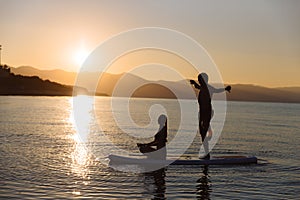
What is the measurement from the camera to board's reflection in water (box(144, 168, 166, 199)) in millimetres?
15335

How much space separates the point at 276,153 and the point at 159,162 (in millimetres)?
11933

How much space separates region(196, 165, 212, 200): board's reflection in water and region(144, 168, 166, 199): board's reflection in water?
139 centimetres

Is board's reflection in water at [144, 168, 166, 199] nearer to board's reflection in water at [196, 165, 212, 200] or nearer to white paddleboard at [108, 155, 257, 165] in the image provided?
white paddleboard at [108, 155, 257, 165]

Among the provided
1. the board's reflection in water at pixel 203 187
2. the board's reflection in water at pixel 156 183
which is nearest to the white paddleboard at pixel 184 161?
the board's reflection in water at pixel 156 183

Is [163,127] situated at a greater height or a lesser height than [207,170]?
greater

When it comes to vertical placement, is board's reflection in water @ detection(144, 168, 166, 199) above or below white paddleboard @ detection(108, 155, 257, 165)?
below

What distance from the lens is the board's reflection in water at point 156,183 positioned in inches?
604

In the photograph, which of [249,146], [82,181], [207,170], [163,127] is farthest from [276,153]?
[82,181]

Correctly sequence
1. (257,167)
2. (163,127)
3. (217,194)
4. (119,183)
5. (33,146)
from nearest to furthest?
(217,194) → (119,183) → (163,127) → (257,167) → (33,146)

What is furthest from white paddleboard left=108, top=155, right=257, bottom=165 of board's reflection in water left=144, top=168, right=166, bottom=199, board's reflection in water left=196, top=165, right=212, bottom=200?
board's reflection in water left=196, top=165, right=212, bottom=200

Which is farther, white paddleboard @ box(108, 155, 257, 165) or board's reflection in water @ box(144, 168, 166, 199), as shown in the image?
white paddleboard @ box(108, 155, 257, 165)

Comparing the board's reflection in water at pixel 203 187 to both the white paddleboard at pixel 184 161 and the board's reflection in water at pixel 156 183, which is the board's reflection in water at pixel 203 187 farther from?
the white paddleboard at pixel 184 161

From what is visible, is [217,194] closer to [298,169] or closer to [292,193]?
[292,193]

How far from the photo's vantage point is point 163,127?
65.8 feet
